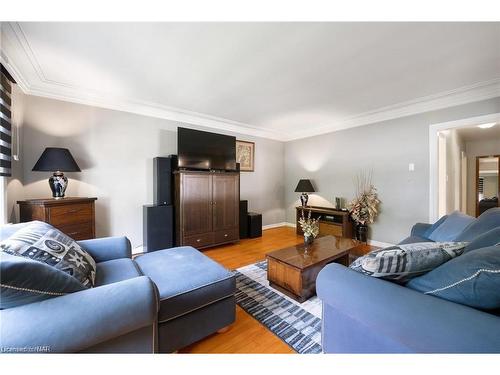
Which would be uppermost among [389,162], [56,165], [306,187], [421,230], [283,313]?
[389,162]

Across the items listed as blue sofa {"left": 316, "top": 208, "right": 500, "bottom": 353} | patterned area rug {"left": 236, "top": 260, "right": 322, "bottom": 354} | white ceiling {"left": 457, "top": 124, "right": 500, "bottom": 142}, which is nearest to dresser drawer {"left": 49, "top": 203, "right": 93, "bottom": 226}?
patterned area rug {"left": 236, "top": 260, "right": 322, "bottom": 354}

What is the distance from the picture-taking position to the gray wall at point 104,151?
2559 millimetres

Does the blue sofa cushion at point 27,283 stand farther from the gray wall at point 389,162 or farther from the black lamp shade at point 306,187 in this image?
the gray wall at point 389,162

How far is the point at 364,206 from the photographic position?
3586mm

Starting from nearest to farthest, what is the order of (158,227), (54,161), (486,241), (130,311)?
(130,311) < (486,241) < (54,161) < (158,227)

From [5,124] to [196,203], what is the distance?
7.17 feet

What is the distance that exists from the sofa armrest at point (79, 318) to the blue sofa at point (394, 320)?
0.92 metres

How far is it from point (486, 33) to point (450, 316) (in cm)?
237

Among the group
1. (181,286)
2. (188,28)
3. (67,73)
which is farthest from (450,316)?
(67,73)

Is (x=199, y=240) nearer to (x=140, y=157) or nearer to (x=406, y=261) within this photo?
(x=140, y=157)

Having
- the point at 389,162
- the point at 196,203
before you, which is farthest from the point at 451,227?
the point at 196,203

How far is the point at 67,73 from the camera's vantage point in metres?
2.34

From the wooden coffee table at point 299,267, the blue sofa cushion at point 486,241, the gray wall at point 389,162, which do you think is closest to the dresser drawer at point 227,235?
the wooden coffee table at point 299,267
